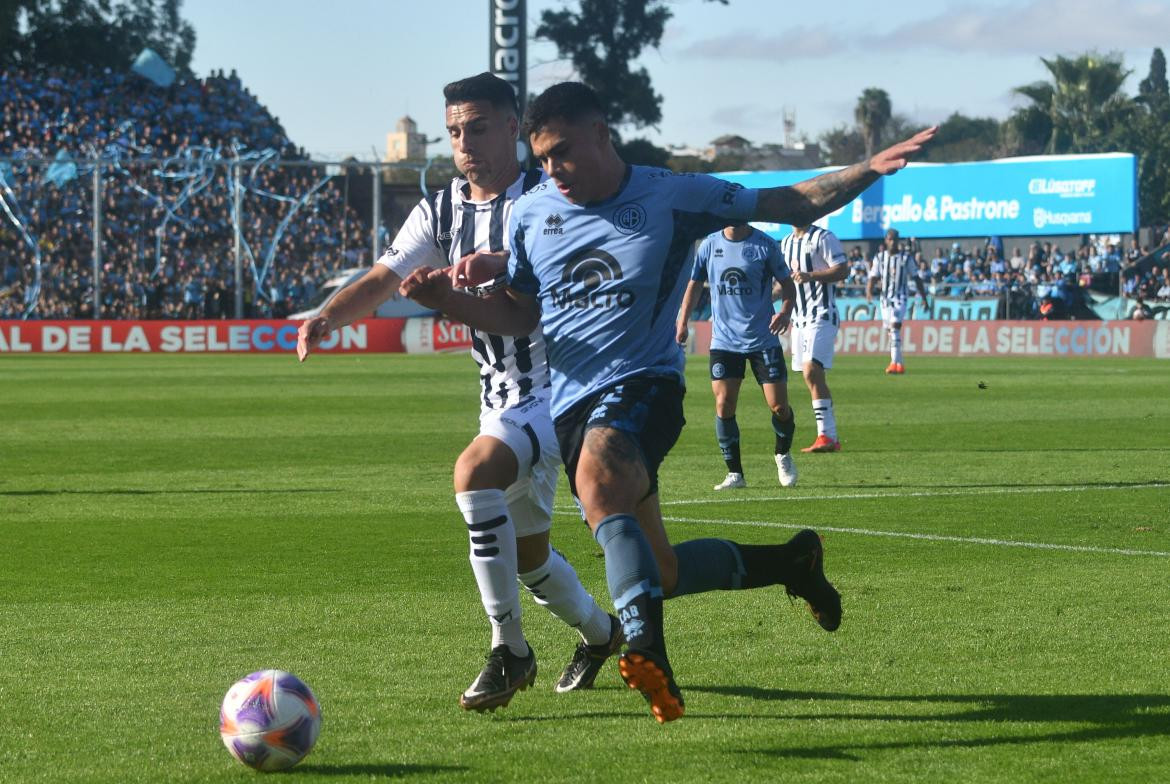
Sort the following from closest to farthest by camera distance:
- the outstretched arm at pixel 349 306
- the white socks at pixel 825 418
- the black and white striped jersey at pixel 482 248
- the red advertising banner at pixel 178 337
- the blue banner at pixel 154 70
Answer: the outstretched arm at pixel 349 306, the black and white striped jersey at pixel 482 248, the white socks at pixel 825 418, the red advertising banner at pixel 178 337, the blue banner at pixel 154 70

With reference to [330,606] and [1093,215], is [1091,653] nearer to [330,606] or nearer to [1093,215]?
[330,606]

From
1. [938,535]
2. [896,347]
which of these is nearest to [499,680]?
[938,535]

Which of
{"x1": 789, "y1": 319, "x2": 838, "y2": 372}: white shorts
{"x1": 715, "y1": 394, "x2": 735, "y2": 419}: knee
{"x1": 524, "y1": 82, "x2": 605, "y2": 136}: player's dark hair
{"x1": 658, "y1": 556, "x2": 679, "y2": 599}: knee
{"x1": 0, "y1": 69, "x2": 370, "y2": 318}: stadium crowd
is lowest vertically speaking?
{"x1": 658, "y1": 556, "x2": 679, "y2": 599}: knee

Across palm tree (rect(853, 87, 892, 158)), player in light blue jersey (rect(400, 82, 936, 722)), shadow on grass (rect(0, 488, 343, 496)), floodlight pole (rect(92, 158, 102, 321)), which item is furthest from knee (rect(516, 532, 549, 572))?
palm tree (rect(853, 87, 892, 158))

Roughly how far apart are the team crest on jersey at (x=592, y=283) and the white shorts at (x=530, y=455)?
51cm

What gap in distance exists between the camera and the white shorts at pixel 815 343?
48.6 ft

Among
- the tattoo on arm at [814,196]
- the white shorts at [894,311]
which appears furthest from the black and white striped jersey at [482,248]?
the white shorts at [894,311]

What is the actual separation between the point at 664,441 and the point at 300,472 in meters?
8.99

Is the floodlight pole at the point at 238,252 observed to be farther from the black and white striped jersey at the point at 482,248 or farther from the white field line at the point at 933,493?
the black and white striped jersey at the point at 482,248

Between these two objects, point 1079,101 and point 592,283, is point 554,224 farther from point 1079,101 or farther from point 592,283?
point 1079,101

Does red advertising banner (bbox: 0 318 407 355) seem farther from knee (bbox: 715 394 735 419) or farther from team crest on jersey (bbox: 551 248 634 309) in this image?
team crest on jersey (bbox: 551 248 634 309)

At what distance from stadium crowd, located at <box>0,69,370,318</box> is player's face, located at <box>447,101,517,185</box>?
35.8m

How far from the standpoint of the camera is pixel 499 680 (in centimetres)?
533

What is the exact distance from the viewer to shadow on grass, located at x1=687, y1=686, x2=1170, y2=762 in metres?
4.71
